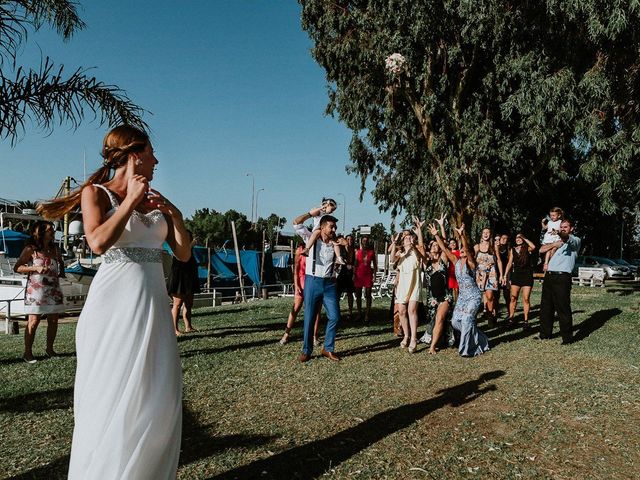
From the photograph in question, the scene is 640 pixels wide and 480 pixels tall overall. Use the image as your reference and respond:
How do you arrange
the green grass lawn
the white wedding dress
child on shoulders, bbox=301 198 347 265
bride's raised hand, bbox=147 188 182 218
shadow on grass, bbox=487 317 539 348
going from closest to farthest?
the white wedding dress, bride's raised hand, bbox=147 188 182 218, the green grass lawn, child on shoulders, bbox=301 198 347 265, shadow on grass, bbox=487 317 539 348

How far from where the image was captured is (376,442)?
441cm

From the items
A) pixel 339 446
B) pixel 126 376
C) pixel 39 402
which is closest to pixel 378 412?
pixel 339 446

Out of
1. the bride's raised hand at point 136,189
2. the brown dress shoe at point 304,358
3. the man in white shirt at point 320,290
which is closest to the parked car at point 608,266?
the man in white shirt at point 320,290

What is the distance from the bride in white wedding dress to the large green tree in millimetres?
12395

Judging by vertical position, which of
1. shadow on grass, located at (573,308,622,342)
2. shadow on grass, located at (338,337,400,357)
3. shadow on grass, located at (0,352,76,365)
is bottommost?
shadow on grass, located at (338,337,400,357)

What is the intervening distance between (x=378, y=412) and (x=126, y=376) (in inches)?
125

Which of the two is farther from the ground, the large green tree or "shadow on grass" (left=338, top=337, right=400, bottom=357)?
the large green tree

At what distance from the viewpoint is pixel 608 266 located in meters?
38.2

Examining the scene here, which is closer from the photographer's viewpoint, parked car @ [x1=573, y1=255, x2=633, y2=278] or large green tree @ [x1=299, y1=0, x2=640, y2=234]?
large green tree @ [x1=299, y1=0, x2=640, y2=234]

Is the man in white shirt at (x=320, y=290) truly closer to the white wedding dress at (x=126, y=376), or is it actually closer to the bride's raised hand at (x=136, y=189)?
the white wedding dress at (x=126, y=376)

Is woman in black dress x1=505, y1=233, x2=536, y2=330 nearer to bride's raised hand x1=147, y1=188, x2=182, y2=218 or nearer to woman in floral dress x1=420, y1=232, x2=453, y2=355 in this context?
woman in floral dress x1=420, y1=232, x2=453, y2=355

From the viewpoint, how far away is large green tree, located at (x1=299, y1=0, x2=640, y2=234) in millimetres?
13781

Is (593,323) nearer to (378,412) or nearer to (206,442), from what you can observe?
(378,412)

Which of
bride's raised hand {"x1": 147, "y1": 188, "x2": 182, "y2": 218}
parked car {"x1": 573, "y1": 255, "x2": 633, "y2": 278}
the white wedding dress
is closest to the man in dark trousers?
bride's raised hand {"x1": 147, "y1": 188, "x2": 182, "y2": 218}
